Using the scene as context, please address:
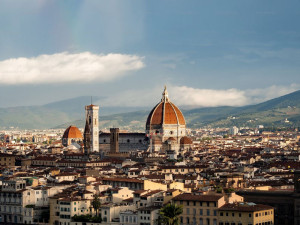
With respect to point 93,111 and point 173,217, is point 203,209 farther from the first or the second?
point 93,111

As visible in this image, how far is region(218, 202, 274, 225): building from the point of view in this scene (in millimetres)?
63125

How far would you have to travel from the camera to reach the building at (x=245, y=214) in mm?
63125

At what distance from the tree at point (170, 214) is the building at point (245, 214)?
3364mm

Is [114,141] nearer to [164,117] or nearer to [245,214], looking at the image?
[164,117]

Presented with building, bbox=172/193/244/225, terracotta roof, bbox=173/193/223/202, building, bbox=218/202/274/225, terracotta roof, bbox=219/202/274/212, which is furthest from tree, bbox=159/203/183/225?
terracotta roof, bbox=219/202/274/212

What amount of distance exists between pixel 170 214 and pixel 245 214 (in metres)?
5.96

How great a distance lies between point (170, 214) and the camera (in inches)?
2559

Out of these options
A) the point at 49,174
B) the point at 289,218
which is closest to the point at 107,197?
the point at 289,218

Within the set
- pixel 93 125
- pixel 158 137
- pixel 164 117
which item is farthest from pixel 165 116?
pixel 93 125

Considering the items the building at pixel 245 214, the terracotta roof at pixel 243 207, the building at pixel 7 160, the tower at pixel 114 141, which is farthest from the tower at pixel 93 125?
the building at pixel 245 214

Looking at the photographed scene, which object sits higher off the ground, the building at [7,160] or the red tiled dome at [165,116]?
the red tiled dome at [165,116]

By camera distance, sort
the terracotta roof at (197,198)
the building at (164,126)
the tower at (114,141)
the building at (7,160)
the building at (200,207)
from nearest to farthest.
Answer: the building at (200,207) < the terracotta roof at (197,198) < the building at (7,160) < the tower at (114,141) < the building at (164,126)

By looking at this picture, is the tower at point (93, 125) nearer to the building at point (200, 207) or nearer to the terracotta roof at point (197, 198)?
the terracotta roof at point (197, 198)

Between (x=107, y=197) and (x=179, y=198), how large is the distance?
32.6 ft
